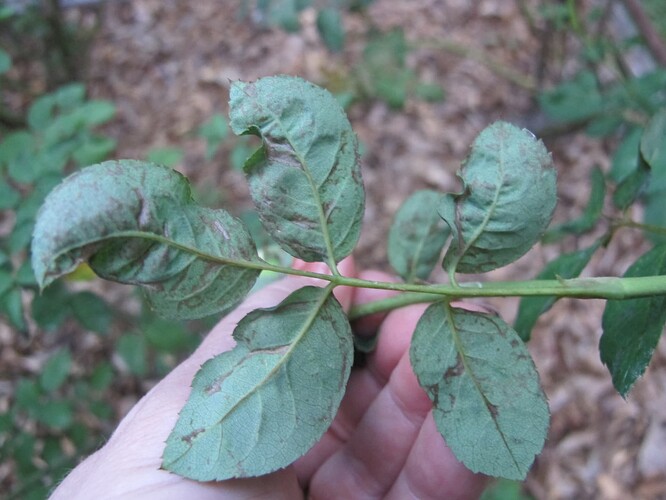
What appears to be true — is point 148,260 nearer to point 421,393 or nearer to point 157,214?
point 157,214

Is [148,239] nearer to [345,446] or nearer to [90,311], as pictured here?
[345,446]

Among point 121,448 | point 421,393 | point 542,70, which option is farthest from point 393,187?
point 121,448

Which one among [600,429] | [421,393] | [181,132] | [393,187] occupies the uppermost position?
[421,393]

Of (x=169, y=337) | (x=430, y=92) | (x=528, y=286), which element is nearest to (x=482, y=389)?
(x=528, y=286)

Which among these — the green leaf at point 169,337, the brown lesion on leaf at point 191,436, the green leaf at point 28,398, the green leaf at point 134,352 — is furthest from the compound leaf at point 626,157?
the green leaf at point 28,398

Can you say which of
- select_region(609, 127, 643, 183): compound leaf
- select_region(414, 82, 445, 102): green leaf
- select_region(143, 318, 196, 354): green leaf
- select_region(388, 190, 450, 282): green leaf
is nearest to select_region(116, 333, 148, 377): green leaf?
select_region(143, 318, 196, 354): green leaf

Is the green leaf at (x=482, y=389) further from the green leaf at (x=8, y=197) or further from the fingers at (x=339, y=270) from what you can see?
the green leaf at (x=8, y=197)

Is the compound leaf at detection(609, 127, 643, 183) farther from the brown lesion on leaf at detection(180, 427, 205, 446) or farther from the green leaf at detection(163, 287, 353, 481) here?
the brown lesion on leaf at detection(180, 427, 205, 446)
